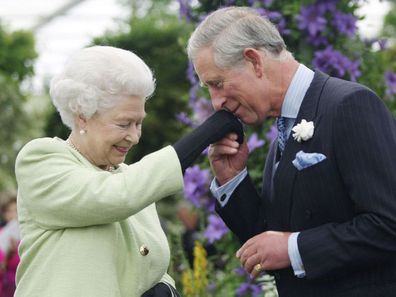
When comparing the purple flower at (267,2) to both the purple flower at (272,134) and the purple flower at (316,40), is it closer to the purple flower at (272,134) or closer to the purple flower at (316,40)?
the purple flower at (316,40)

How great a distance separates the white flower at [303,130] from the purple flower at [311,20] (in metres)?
1.88

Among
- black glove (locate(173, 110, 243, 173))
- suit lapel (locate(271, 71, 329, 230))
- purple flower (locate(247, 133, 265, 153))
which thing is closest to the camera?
black glove (locate(173, 110, 243, 173))

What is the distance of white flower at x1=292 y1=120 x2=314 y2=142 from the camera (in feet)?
8.29

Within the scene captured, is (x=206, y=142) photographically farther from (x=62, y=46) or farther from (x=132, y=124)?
(x=62, y=46)

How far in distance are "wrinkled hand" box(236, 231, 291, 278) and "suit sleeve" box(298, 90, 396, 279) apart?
60 mm

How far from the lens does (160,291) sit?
2602mm

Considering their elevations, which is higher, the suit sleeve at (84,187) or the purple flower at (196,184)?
the suit sleeve at (84,187)

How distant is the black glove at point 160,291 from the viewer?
2584mm

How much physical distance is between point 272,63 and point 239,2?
6.01 feet

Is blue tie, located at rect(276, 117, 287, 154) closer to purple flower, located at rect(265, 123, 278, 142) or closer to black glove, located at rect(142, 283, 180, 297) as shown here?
black glove, located at rect(142, 283, 180, 297)

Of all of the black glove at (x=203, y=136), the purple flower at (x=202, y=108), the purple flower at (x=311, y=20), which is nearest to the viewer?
the black glove at (x=203, y=136)

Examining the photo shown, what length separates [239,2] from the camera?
443cm

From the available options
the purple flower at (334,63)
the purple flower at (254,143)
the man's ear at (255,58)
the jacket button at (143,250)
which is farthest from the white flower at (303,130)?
the purple flower at (334,63)

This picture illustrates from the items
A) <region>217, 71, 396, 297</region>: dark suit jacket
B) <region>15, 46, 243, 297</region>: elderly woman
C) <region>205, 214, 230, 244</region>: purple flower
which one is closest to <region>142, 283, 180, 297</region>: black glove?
<region>15, 46, 243, 297</region>: elderly woman
